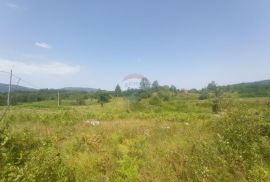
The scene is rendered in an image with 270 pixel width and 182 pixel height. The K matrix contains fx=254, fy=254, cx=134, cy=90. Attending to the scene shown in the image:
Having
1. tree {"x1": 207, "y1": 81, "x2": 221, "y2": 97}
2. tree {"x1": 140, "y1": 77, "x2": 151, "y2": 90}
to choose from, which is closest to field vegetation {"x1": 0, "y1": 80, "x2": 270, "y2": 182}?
tree {"x1": 207, "y1": 81, "x2": 221, "y2": 97}

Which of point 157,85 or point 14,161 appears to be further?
point 157,85

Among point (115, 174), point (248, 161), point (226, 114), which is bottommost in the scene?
point (115, 174)

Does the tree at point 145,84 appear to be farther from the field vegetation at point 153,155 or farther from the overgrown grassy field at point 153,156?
the overgrown grassy field at point 153,156

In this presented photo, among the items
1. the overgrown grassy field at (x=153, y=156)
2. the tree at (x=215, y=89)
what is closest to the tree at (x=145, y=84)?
the tree at (x=215, y=89)

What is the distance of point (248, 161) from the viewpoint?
4.61m

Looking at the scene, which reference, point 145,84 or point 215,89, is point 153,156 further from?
point 145,84

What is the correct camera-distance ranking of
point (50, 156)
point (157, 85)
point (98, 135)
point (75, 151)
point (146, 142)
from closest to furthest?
point (50, 156) < point (75, 151) < point (146, 142) < point (98, 135) < point (157, 85)

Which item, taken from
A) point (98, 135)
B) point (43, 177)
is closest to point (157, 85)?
point (98, 135)

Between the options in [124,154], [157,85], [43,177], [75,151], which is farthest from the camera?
[157,85]

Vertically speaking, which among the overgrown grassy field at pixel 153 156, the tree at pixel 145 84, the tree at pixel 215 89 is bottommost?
the overgrown grassy field at pixel 153 156

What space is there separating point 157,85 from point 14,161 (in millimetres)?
63180

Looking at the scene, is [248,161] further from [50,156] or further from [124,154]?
[50,156]

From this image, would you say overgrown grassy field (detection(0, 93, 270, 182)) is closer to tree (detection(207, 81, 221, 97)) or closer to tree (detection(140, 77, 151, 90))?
tree (detection(207, 81, 221, 97))

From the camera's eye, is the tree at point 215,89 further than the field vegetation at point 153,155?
Yes
